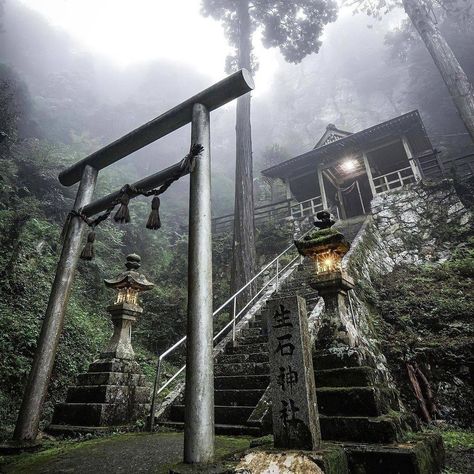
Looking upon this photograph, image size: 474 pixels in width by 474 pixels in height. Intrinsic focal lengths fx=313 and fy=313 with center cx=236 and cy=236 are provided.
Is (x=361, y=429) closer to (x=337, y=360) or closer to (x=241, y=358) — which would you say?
(x=337, y=360)

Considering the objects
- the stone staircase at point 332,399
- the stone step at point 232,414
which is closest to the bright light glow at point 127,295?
the stone staircase at point 332,399

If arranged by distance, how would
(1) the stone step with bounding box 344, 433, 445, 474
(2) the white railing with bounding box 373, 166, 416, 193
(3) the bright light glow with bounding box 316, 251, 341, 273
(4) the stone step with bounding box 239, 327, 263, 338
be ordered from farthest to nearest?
1. (2) the white railing with bounding box 373, 166, 416, 193
2. (4) the stone step with bounding box 239, 327, 263, 338
3. (3) the bright light glow with bounding box 316, 251, 341, 273
4. (1) the stone step with bounding box 344, 433, 445, 474

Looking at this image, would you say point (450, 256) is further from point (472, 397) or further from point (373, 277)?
point (472, 397)

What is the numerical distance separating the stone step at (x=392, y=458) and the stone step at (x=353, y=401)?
0.42 m

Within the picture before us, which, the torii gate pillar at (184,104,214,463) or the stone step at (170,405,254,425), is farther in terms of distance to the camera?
the stone step at (170,405,254,425)

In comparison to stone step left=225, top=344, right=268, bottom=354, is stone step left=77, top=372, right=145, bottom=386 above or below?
below

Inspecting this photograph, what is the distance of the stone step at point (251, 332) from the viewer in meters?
6.93

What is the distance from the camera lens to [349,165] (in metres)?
18.2

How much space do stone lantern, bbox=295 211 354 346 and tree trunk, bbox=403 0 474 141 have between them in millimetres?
11675

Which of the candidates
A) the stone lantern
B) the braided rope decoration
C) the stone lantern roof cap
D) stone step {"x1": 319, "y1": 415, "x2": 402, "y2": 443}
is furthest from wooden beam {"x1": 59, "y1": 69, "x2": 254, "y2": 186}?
stone step {"x1": 319, "y1": 415, "x2": 402, "y2": 443}

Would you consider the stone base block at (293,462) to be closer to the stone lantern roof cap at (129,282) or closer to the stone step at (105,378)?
the stone step at (105,378)

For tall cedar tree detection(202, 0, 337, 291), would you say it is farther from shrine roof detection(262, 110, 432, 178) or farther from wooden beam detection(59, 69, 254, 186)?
wooden beam detection(59, 69, 254, 186)

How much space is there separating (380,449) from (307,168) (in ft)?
57.7

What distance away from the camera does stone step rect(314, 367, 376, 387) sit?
3.74 metres
